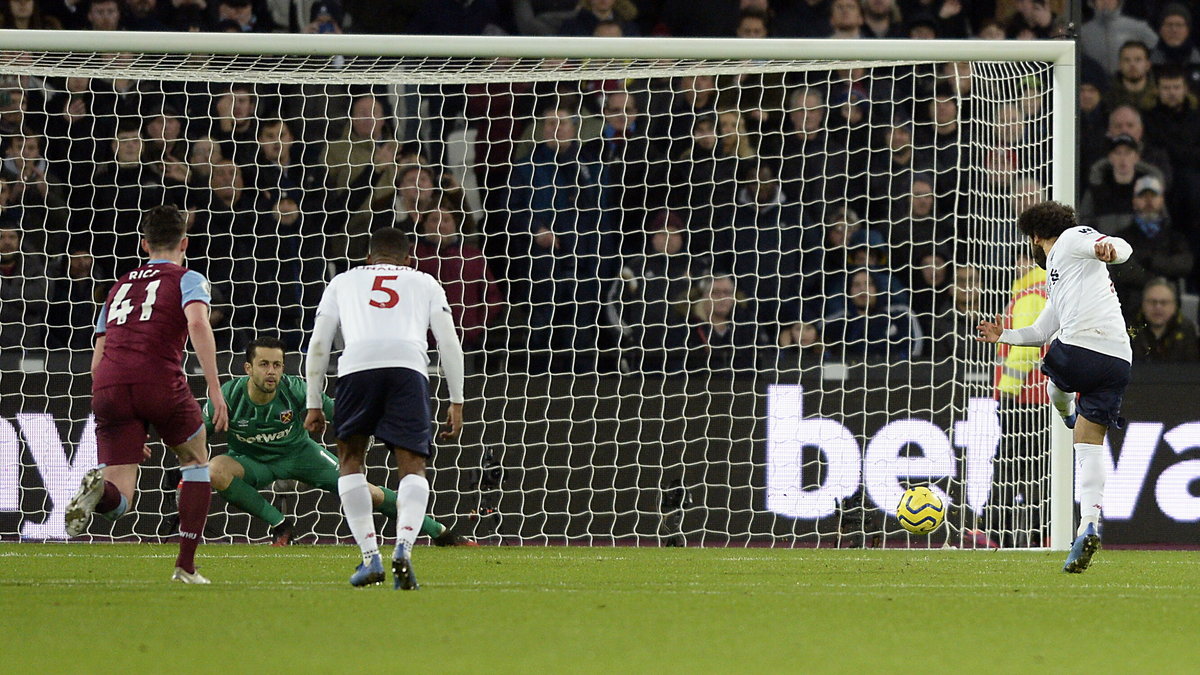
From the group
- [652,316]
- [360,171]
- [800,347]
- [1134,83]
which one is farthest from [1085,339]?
[1134,83]

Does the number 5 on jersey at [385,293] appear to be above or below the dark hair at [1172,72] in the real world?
below

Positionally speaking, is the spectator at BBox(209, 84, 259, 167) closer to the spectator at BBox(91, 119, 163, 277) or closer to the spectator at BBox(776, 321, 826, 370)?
the spectator at BBox(91, 119, 163, 277)

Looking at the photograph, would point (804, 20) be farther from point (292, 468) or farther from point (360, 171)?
point (292, 468)

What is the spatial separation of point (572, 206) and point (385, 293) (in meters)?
4.88

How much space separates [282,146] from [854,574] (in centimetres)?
542

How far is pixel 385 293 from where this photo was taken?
6.38 meters

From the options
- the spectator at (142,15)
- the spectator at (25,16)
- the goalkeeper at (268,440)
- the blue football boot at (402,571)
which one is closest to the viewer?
the blue football boot at (402,571)

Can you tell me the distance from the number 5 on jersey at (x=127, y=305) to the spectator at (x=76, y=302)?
12.5ft

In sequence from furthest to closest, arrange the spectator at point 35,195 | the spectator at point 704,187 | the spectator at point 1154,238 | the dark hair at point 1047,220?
1. the spectator at point 1154,238
2. the spectator at point 704,187
3. the spectator at point 35,195
4. the dark hair at point 1047,220

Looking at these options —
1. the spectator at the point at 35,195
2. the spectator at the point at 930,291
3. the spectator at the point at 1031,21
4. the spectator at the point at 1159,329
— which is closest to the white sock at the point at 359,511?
the spectator at the point at 35,195

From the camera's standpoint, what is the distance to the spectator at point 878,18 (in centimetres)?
1324

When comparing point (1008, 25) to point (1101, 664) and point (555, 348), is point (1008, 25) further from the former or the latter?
point (1101, 664)

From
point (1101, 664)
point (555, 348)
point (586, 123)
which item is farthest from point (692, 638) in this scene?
point (586, 123)

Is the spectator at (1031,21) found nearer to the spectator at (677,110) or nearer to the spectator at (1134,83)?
the spectator at (1134,83)
